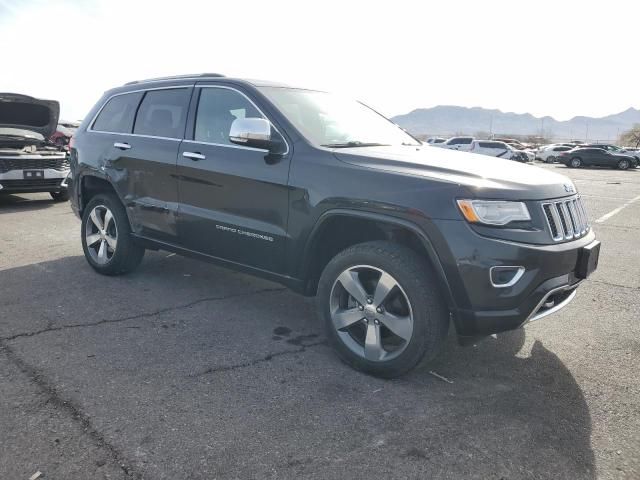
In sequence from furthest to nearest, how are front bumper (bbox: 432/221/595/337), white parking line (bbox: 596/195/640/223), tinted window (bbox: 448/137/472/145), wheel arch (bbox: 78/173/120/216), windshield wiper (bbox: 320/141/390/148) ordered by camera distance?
1. tinted window (bbox: 448/137/472/145)
2. white parking line (bbox: 596/195/640/223)
3. wheel arch (bbox: 78/173/120/216)
4. windshield wiper (bbox: 320/141/390/148)
5. front bumper (bbox: 432/221/595/337)

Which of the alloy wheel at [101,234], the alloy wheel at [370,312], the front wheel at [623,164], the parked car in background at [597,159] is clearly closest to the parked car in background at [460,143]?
the parked car in background at [597,159]

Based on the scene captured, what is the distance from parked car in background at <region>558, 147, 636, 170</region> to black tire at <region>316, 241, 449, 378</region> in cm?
3603

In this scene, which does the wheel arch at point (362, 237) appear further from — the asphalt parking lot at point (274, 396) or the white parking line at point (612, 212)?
the white parking line at point (612, 212)

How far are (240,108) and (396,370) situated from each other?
225cm

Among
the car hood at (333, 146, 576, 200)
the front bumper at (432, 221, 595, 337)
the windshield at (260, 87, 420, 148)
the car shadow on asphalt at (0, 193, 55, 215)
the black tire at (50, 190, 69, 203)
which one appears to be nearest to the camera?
the front bumper at (432, 221, 595, 337)

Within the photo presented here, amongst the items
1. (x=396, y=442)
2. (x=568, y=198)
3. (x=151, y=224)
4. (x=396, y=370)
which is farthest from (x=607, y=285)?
(x=151, y=224)

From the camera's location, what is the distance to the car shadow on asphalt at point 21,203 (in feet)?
31.0

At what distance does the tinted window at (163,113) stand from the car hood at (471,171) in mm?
1671

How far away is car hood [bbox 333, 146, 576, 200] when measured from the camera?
2979mm

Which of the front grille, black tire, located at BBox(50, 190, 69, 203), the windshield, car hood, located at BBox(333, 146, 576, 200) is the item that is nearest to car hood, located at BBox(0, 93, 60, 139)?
the front grille

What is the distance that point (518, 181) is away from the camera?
3.10 metres

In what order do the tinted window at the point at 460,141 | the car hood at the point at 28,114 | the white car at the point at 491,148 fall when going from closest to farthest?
the car hood at the point at 28,114 → the white car at the point at 491,148 → the tinted window at the point at 460,141

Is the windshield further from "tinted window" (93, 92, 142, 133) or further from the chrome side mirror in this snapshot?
"tinted window" (93, 92, 142, 133)

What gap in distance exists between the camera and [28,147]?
32.0ft
